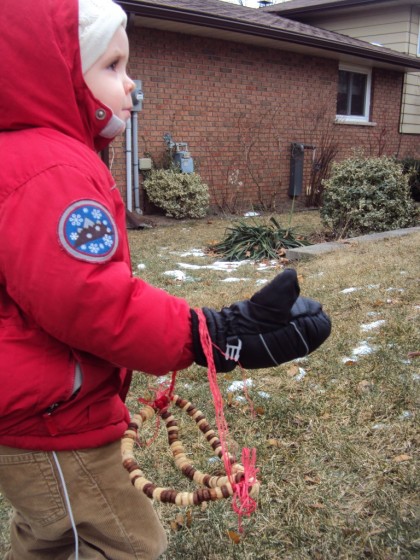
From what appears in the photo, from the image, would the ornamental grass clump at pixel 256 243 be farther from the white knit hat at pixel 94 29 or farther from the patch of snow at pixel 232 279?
the white knit hat at pixel 94 29

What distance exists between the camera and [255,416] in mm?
3139

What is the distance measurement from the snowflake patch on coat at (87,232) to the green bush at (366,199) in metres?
7.11

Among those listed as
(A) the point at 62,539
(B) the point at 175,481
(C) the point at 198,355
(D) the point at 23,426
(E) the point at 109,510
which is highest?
(C) the point at 198,355

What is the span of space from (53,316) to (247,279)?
504 centimetres

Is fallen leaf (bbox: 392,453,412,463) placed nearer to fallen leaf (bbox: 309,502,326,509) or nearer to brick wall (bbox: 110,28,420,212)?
fallen leaf (bbox: 309,502,326,509)

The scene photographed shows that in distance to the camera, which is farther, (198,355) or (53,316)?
(198,355)

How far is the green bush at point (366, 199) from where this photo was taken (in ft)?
26.4

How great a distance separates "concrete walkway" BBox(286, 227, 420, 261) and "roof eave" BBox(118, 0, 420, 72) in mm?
4757

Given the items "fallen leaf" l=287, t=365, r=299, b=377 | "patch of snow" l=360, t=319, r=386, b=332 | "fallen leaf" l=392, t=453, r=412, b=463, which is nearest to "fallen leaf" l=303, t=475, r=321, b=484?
"fallen leaf" l=392, t=453, r=412, b=463

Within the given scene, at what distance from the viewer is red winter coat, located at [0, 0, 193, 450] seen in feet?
3.77

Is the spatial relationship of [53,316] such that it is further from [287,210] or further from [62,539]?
[287,210]

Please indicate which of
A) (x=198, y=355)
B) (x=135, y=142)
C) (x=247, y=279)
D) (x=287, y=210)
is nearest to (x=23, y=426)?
(x=198, y=355)

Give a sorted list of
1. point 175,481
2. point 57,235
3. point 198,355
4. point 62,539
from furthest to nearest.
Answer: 1. point 175,481
2. point 62,539
3. point 198,355
4. point 57,235

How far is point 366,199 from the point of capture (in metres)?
8.12
